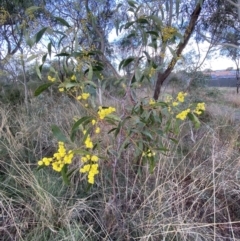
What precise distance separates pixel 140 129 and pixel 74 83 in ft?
0.87

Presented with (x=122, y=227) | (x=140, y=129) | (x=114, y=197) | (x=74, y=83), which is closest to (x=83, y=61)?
(x=74, y=83)

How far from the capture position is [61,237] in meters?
0.89

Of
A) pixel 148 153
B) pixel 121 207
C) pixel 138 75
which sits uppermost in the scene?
pixel 138 75

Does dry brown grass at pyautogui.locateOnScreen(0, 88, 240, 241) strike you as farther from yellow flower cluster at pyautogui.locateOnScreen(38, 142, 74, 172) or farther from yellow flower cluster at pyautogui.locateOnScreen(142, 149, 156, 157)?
yellow flower cluster at pyautogui.locateOnScreen(38, 142, 74, 172)

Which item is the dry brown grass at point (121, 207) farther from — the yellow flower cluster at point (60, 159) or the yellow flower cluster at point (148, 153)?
the yellow flower cluster at point (60, 159)

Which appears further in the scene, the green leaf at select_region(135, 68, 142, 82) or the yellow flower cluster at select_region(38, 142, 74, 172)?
the green leaf at select_region(135, 68, 142, 82)

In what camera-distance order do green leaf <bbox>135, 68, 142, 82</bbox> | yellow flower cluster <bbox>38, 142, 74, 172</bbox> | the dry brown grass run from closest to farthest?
yellow flower cluster <bbox>38, 142, 74, 172</bbox>, green leaf <bbox>135, 68, 142, 82</bbox>, the dry brown grass

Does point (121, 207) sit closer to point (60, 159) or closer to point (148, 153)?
point (148, 153)

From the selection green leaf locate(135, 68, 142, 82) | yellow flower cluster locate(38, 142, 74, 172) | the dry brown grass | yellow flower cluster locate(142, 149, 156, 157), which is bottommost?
the dry brown grass

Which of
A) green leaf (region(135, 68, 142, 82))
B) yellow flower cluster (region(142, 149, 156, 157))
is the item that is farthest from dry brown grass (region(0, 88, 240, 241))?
green leaf (region(135, 68, 142, 82))

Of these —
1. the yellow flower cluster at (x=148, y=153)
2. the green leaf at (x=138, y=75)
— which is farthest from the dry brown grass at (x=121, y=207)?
the green leaf at (x=138, y=75)

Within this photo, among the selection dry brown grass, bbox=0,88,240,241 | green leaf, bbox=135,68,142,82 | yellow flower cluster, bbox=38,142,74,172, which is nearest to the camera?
yellow flower cluster, bbox=38,142,74,172

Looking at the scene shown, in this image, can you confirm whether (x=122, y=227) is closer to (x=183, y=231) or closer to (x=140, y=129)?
(x=183, y=231)

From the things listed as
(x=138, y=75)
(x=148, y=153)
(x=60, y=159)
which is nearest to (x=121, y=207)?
(x=148, y=153)
